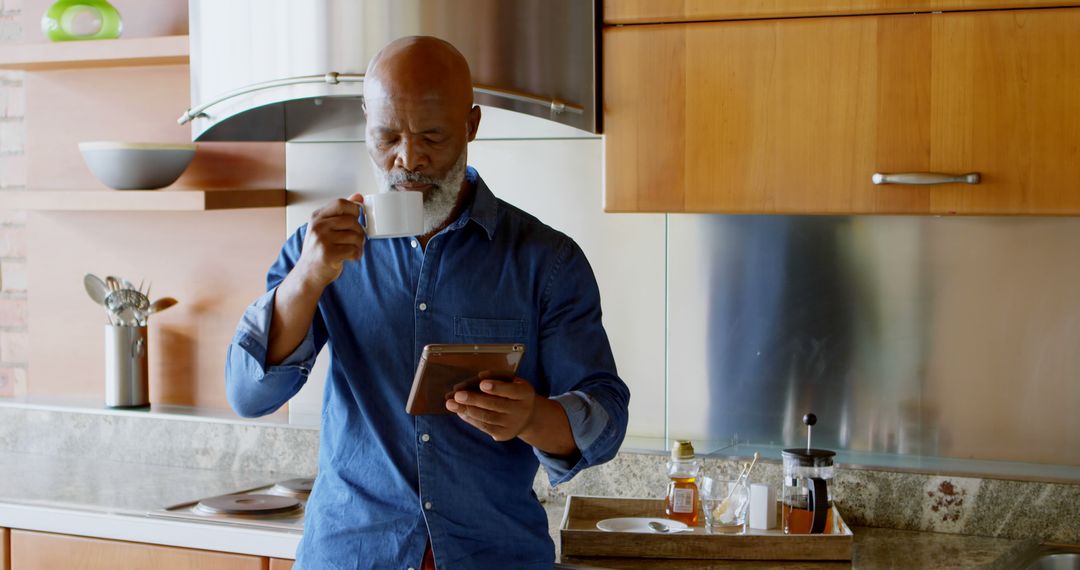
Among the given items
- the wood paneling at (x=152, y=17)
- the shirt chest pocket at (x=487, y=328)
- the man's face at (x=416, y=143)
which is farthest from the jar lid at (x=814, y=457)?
the wood paneling at (x=152, y=17)

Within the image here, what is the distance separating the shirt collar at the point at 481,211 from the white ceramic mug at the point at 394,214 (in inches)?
6.3

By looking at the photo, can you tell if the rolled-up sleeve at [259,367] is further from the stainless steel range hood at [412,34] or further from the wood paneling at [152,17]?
the wood paneling at [152,17]

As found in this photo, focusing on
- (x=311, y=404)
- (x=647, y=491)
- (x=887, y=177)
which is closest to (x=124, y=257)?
(x=311, y=404)

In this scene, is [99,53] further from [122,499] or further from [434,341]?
[434,341]

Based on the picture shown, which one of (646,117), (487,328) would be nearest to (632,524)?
(487,328)

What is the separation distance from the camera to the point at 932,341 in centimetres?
241

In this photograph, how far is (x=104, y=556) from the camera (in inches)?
93.4

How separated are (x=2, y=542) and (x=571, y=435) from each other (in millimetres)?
1387

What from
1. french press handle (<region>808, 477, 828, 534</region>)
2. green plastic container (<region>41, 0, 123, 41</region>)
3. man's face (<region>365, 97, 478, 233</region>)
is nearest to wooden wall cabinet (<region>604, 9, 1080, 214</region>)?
french press handle (<region>808, 477, 828, 534</region>)

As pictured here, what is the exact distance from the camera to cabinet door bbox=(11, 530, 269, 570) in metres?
2.29

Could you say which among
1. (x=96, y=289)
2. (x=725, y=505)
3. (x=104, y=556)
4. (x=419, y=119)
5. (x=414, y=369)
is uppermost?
(x=419, y=119)

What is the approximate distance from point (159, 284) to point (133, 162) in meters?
0.39

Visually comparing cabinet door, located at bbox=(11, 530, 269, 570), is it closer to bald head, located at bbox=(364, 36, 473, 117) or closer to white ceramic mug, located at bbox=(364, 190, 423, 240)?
white ceramic mug, located at bbox=(364, 190, 423, 240)

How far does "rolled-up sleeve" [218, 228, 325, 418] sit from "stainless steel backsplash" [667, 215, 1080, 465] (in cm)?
103
